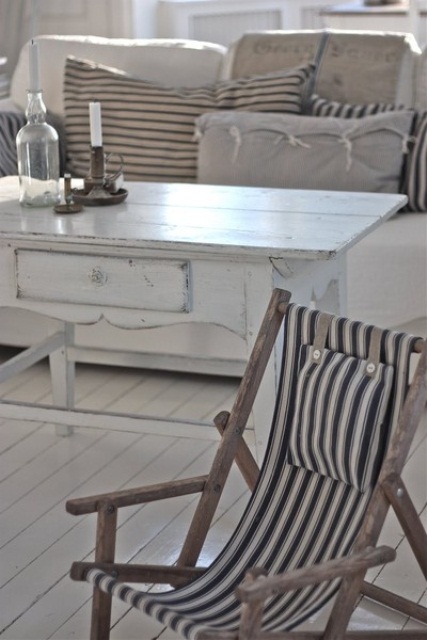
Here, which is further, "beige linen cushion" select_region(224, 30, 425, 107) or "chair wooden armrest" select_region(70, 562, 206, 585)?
"beige linen cushion" select_region(224, 30, 425, 107)

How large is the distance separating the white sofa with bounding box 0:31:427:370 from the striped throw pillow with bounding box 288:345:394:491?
4.26 feet

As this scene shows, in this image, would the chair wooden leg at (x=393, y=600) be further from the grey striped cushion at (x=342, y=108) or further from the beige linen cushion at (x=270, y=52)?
the beige linen cushion at (x=270, y=52)

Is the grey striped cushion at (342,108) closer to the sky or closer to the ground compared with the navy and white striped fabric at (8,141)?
closer to the sky

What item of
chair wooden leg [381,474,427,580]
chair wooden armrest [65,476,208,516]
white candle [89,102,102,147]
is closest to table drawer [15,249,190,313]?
white candle [89,102,102,147]

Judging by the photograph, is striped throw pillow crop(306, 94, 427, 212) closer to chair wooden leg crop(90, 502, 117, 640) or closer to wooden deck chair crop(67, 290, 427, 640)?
wooden deck chair crop(67, 290, 427, 640)

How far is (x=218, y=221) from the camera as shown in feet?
9.09

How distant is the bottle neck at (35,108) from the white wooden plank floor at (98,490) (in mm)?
946

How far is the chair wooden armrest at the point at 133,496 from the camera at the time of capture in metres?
2.05

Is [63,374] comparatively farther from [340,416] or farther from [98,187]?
[340,416]

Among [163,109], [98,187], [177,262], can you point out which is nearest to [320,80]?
[163,109]

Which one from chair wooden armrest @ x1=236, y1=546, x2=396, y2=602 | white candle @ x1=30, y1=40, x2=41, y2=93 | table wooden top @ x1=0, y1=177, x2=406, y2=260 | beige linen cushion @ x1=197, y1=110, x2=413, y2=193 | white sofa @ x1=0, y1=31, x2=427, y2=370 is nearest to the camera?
chair wooden armrest @ x1=236, y1=546, x2=396, y2=602

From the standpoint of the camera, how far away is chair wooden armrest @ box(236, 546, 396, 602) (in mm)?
1716

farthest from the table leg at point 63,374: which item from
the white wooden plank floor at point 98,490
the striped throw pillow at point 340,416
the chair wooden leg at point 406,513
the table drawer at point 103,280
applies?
the chair wooden leg at point 406,513

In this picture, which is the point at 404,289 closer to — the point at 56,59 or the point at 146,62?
the point at 146,62
